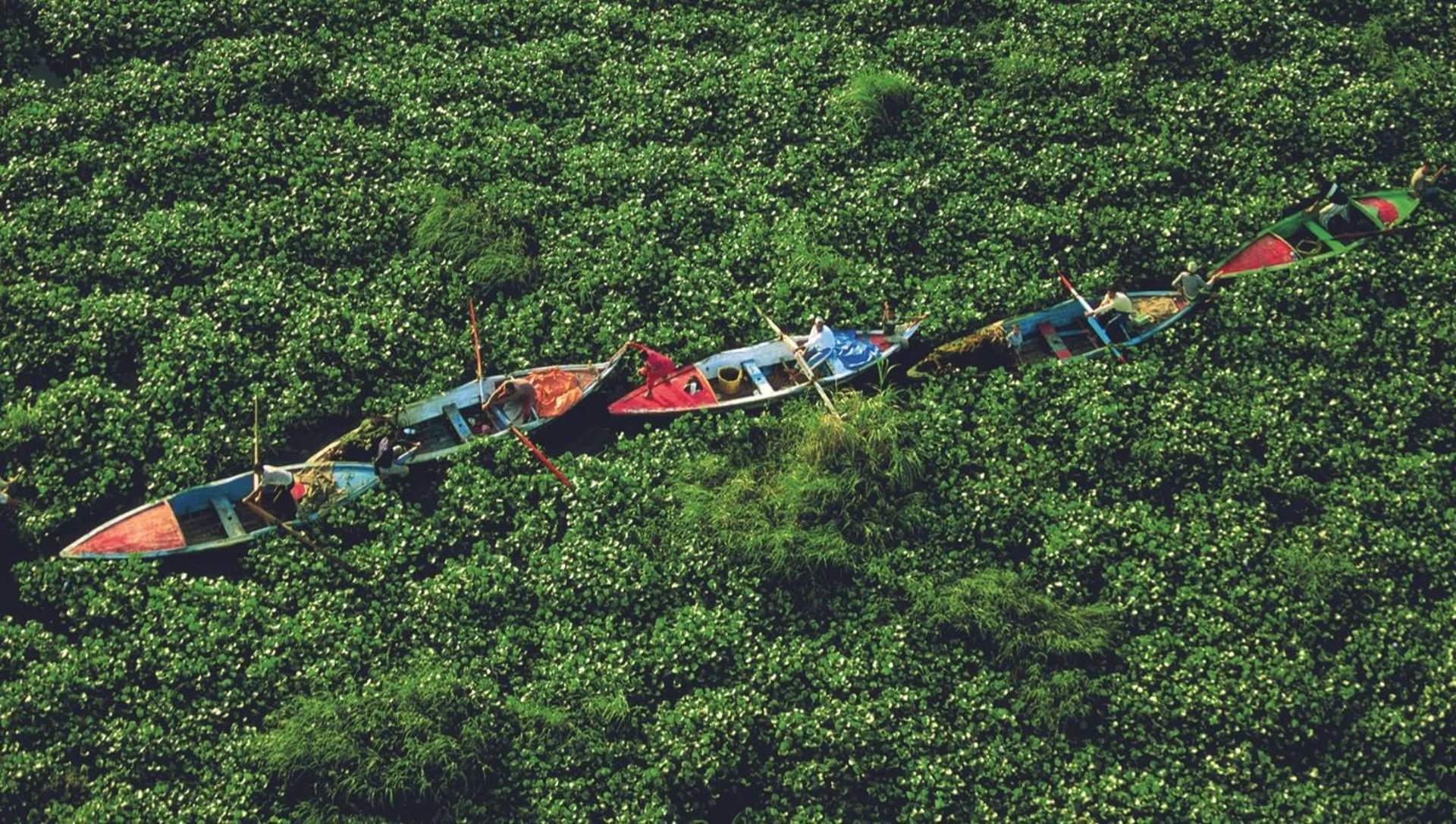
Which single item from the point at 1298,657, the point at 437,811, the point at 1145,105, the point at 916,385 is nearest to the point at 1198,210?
the point at 1145,105

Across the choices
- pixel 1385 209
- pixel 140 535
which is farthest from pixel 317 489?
pixel 1385 209

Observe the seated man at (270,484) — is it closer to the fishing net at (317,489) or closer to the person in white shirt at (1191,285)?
the fishing net at (317,489)

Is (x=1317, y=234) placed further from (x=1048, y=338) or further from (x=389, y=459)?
(x=389, y=459)

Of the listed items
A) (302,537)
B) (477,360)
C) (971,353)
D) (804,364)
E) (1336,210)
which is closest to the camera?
(302,537)

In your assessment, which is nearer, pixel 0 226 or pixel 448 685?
pixel 448 685

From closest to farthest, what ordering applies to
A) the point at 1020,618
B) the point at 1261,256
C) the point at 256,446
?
1. the point at 1020,618
2. the point at 256,446
3. the point at 1261,256

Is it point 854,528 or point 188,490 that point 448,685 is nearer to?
point 188,490

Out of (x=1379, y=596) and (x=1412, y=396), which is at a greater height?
(x=1412, y=396)
